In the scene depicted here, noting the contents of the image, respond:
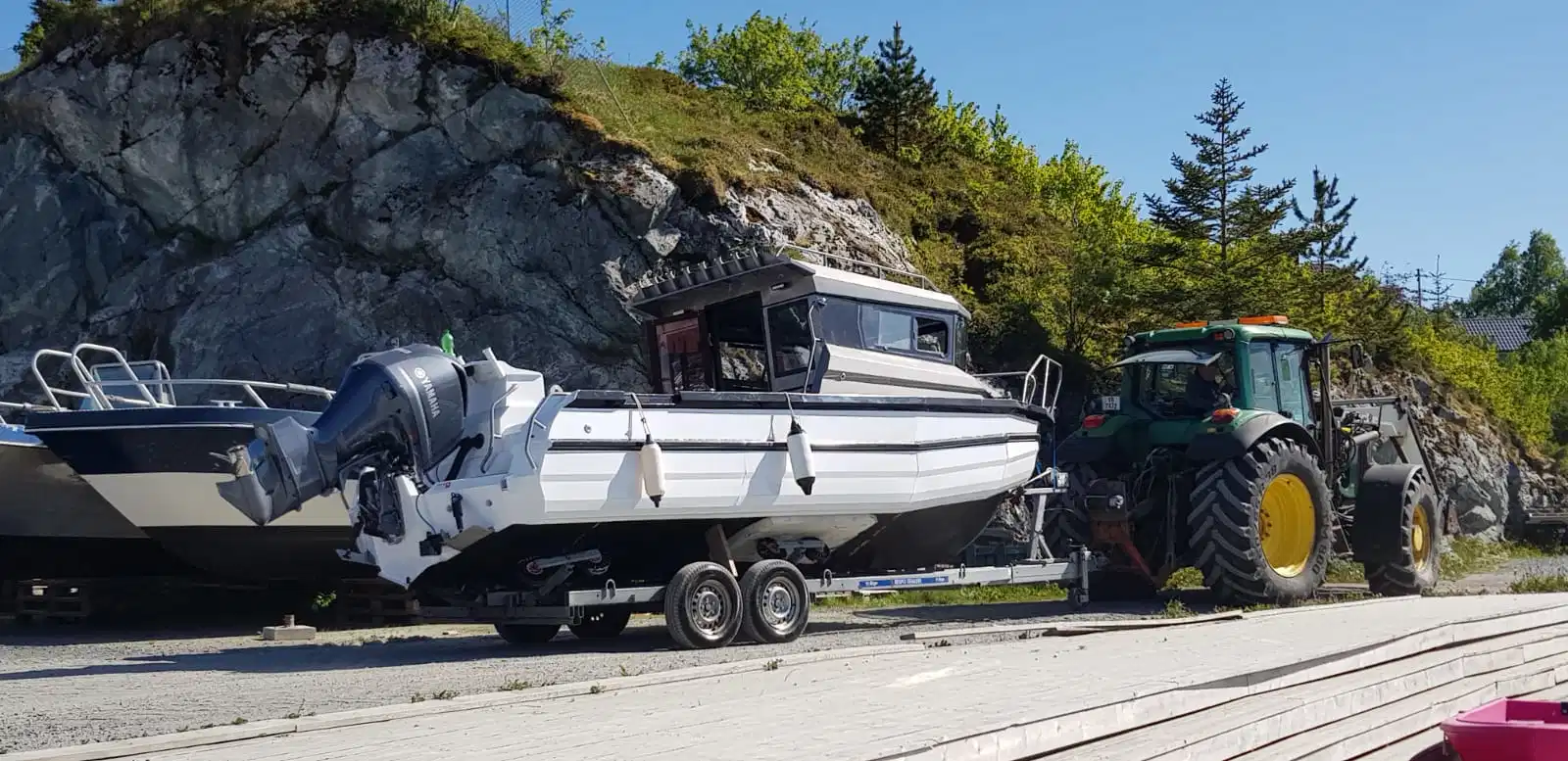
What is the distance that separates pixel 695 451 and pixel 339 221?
42.3 feet

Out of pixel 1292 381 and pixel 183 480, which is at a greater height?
pixel 1292 381

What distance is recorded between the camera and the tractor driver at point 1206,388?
12.8 metres

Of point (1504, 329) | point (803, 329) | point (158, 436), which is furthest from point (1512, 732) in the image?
point (1504, 329)

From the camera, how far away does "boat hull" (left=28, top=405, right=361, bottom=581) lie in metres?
12.1

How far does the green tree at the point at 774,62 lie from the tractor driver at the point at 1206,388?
23999 mm

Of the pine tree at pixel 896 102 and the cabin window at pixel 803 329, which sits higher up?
the pine tree at pixel 896 102

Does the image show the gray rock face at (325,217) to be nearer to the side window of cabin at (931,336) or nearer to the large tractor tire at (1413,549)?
the side window of cabin at (931,336)

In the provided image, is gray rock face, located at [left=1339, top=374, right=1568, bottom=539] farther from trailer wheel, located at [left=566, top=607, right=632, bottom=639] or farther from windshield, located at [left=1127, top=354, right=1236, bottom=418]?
trailer wheel, located at [left=566, top=607, right=632, bottom=639]

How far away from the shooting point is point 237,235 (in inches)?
844

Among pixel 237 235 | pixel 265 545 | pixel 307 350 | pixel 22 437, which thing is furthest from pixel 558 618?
pixel 237 235

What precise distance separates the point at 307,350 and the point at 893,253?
865 cm

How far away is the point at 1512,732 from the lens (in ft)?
17.9

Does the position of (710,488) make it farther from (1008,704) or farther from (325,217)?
(325,217)

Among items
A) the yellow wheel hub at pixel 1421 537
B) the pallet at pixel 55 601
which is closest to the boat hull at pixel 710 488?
the yellow wheel hub at pixel 1421 537
